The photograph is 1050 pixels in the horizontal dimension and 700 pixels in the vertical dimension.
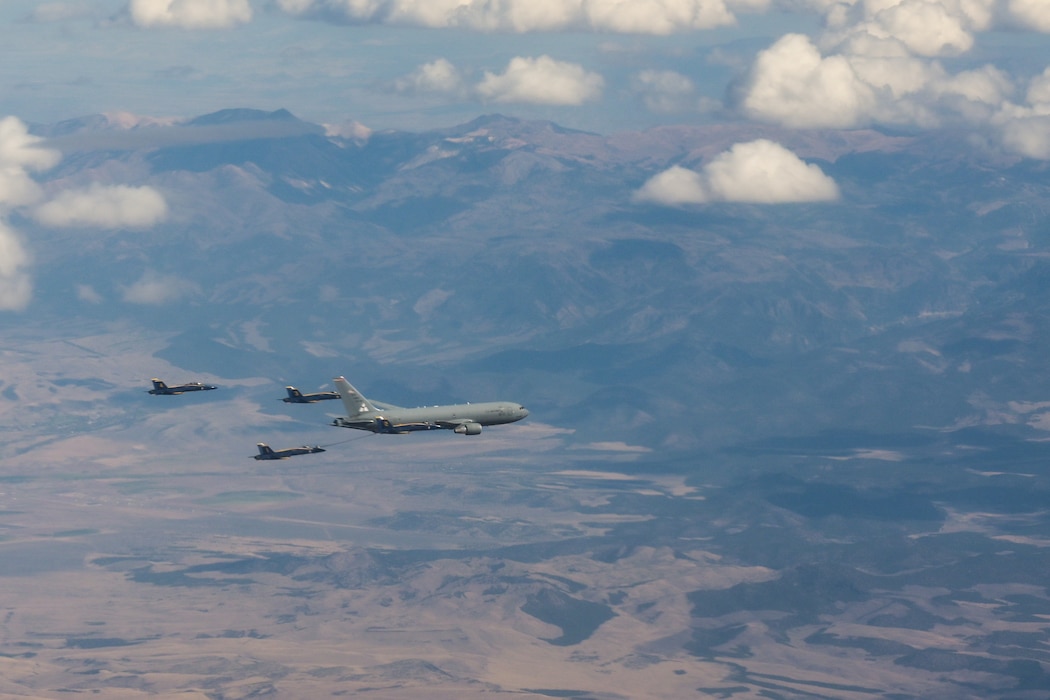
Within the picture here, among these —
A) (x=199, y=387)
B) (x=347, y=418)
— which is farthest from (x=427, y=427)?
(x=199, y=387)

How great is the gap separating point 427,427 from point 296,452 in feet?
58.9

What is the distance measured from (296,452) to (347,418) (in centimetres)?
779

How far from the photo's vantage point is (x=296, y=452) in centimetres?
19888

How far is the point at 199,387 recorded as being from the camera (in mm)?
193875

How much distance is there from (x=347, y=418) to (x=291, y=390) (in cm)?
1226

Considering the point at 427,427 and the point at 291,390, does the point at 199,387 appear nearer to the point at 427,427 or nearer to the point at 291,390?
the point at 291,390

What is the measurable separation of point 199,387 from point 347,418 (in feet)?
61.6

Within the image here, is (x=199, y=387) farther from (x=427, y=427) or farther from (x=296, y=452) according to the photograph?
(x=427, y=427)

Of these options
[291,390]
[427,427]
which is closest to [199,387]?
[291,390]

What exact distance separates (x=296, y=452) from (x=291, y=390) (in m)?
13.3

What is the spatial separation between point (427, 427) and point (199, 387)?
28.6 m

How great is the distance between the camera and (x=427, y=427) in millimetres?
193875

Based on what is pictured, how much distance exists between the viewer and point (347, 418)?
199m
